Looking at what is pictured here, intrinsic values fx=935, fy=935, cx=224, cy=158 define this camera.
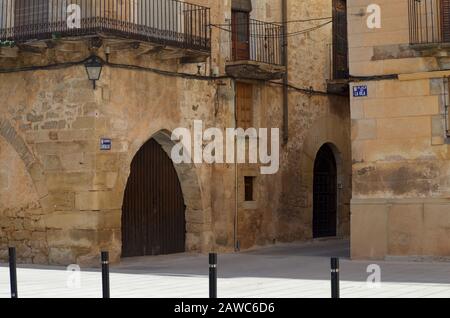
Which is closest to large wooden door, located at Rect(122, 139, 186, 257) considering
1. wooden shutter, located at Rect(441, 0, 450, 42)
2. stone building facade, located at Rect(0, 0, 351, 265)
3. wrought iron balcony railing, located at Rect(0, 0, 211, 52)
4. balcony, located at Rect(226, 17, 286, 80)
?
stone building facade, located at Rect(0, 0, 351, 265)

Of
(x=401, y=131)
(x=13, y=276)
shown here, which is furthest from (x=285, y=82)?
(x=13, y=276)

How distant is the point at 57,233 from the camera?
17.2 metres

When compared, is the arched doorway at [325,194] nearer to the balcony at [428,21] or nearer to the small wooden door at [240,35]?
the small wooden door at [240,35]

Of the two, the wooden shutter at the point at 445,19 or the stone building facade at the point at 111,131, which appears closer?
the wooden shutter at the point at 445,19

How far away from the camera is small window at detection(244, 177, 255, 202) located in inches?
822

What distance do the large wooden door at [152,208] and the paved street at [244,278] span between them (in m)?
0.45

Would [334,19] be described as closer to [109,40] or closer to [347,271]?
[109,40]

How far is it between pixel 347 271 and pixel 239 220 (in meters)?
5.64

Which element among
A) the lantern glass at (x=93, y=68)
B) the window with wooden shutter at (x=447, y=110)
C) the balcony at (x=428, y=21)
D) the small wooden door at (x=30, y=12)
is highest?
the small wooden door at (x=30, y=12)

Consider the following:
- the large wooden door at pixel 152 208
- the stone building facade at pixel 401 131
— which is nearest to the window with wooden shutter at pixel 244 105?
the large wooden door at pixel 152 208

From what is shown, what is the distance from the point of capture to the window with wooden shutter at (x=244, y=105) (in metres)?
20.7

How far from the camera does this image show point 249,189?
2097 centimetres

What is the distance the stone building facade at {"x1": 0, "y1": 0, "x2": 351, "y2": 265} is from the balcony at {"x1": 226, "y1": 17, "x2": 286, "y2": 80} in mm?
75

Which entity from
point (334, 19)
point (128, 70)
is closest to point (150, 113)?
point (128, 70)
